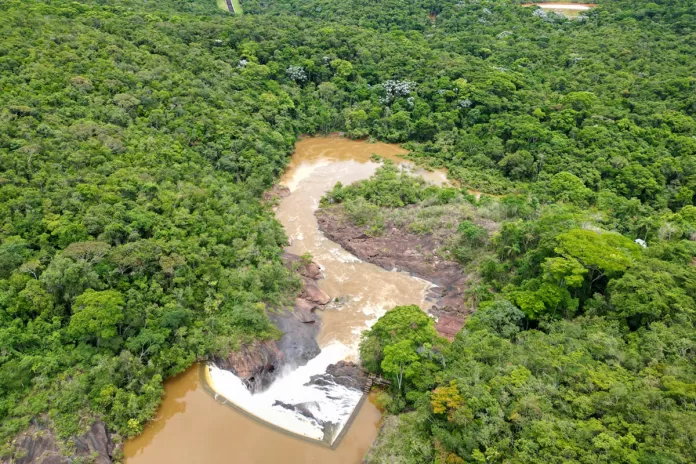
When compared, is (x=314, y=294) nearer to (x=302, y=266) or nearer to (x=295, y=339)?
(x=302, y=266)

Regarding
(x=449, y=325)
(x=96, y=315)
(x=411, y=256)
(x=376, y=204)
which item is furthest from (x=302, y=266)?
(x=96, y=315)

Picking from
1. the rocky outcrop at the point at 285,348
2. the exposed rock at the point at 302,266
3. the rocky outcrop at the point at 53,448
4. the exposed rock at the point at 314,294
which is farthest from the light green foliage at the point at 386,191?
the rocky outcrop at the point at 53,448

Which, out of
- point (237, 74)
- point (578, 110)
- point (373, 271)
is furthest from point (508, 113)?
point (237, 74)

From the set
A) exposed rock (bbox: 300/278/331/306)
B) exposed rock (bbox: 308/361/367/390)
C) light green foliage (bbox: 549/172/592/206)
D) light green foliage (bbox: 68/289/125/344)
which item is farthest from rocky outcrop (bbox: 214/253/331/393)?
light green foliage (bbox: 549/172/592/206)

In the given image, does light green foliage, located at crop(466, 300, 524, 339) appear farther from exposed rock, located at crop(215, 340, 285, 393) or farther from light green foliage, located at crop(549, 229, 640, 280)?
exposed rock, located at crop(215, 340, 285, 393)

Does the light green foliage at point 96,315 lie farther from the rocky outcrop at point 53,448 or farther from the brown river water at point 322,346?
the brown river water at point 322,346
